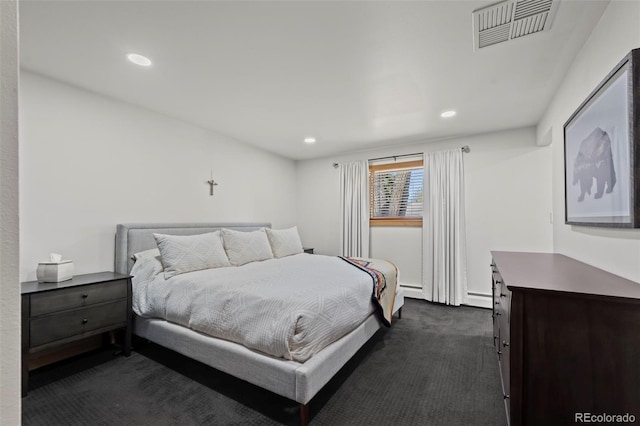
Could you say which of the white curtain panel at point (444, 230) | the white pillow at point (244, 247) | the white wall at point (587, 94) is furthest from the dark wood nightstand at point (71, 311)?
the white curtain panel at point (444, 230)

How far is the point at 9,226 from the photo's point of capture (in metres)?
0.43

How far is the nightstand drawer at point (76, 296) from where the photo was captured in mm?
2020

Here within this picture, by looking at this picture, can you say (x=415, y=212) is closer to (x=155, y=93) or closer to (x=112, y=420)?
(x=155, y=93)

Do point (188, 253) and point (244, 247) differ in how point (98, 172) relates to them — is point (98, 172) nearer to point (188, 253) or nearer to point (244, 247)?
point (188, 253)

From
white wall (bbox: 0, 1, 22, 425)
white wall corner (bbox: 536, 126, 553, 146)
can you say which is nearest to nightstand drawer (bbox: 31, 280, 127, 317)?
white wall (bbox: 0, 1, 22, 425)

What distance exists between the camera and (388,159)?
462 cm

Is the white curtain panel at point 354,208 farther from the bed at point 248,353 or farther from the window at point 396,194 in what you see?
the bed at point 248,353

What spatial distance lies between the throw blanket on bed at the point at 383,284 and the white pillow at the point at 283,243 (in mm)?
955

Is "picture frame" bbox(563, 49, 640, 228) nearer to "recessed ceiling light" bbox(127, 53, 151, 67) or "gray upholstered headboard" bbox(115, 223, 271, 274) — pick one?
"recessed ceiling light" bbox(127, 53, 151, 67)

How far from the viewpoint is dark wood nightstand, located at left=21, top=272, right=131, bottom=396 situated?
1981 millimetres

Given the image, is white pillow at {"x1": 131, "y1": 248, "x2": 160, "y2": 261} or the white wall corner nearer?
white pillow at {"x1": 131, "y1": 248, "x2": 160, "y2": 261}

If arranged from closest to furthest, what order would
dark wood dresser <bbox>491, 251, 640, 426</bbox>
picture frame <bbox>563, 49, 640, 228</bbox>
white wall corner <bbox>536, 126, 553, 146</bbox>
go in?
dark wood dresser <bbox>491, 251, 640, 426</bbox> < picture frame <bbox>563, 49, 640, 228</bbox> < white wall corner <bbox>536, 126, 553, 146</bbox>

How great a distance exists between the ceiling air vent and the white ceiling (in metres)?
0.06

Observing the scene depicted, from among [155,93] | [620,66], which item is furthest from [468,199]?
[155,93]
